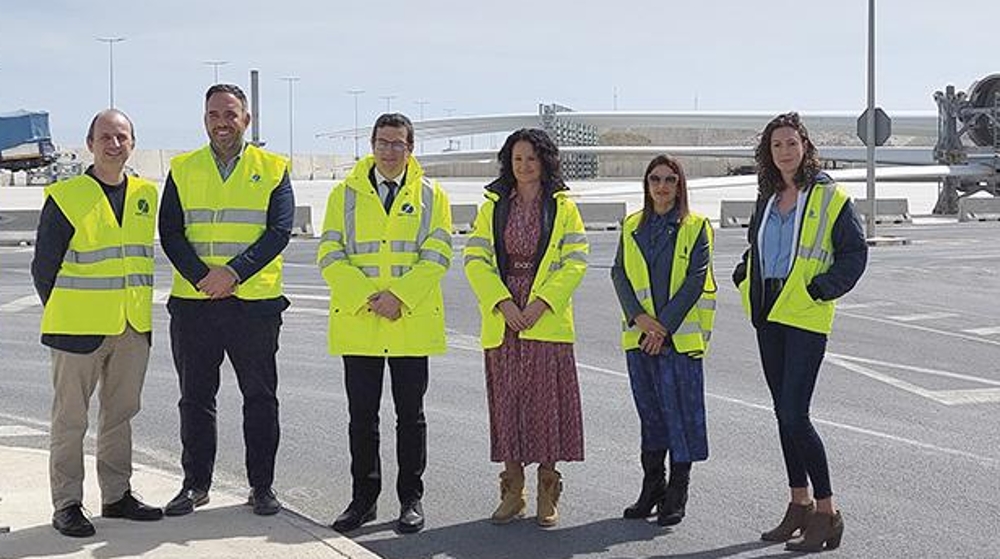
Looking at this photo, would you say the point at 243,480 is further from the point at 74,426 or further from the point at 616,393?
the point at 616,393

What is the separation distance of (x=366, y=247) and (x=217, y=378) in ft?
3.42

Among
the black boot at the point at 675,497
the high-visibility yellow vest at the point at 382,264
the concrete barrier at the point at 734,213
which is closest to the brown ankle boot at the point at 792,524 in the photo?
the black boot at the point at 675,497

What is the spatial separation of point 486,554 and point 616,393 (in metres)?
4.69

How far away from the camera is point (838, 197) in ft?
21.6

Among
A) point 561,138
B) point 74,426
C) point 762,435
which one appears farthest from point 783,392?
point 561,138

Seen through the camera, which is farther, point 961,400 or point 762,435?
point 961,400

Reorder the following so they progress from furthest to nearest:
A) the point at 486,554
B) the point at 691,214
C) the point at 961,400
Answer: the point at 961,400
the point at 691,214
the point at 486,554

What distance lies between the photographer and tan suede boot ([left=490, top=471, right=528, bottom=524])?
7.08 meters

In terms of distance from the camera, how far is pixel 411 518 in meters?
6.90

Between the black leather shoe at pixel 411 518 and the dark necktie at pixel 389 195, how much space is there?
1510mm

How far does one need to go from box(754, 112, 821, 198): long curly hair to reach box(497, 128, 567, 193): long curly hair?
3.28 feet

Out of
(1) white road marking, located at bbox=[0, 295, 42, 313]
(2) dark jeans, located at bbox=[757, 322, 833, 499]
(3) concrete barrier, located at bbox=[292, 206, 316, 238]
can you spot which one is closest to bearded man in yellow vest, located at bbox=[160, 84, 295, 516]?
(2) dark jeans, located at bbox=[757, 322, 833, 499]

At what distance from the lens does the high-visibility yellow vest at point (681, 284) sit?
7.12 metres

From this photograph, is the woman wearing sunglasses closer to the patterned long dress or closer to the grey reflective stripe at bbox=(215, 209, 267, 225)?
the patterned long dress
